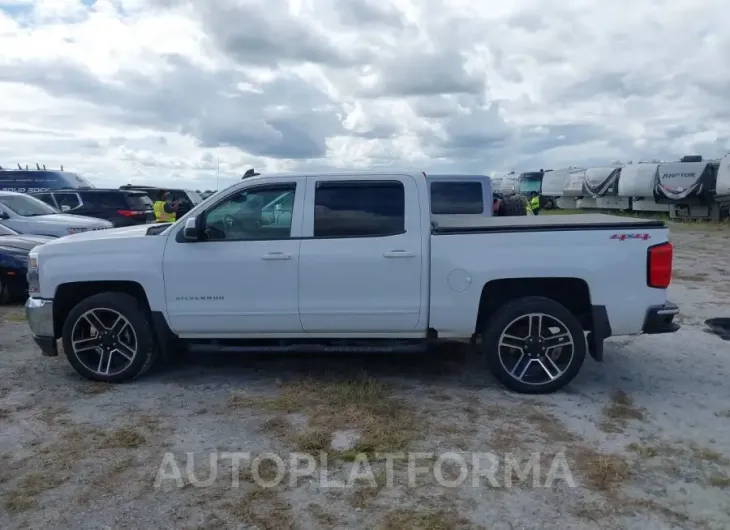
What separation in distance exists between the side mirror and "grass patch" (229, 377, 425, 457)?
1.40 metres

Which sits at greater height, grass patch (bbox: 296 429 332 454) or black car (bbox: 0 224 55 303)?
black car (bbox: 0 224 55 303)

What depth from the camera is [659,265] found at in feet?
18.1

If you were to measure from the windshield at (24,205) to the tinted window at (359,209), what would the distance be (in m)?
9.13

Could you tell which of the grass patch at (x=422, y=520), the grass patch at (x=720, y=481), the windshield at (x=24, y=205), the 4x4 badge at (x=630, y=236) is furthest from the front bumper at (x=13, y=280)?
the grass patch at (x=720, y=481)

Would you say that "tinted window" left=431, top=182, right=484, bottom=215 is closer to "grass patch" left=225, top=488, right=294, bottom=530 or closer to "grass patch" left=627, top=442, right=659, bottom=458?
"grass patch" left=627, top=442, right=659, bottom=458

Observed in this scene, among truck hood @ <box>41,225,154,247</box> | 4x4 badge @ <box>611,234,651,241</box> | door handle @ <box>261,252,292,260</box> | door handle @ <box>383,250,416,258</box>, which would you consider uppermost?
4x4 badge @ <box>611,234,651,241</box>

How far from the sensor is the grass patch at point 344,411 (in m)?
4.75

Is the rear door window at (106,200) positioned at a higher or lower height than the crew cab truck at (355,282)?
higher

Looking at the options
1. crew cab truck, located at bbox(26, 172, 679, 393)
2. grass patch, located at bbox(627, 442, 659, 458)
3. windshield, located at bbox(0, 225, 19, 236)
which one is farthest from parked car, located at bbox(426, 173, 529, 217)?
grass patch, located at bbox(627, 442, 659, 458)

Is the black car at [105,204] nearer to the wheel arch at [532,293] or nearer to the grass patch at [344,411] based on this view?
the grass patch at [344,411]

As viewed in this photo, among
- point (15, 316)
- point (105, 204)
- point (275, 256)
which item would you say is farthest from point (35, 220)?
point (275, 256)

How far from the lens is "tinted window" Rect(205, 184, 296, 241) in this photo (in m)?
5.93

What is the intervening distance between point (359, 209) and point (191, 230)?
57.1 inches

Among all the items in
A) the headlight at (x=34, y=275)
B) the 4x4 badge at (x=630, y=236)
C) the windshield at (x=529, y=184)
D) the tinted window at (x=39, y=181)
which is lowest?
the headlight at (x=34, y=275)
